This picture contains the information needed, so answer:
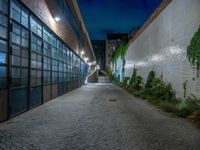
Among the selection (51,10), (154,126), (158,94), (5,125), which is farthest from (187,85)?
(51,10)

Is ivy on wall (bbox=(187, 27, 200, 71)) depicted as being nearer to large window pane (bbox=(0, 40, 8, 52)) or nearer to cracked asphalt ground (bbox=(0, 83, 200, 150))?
cracked asphalt ground (bbox=(0, 83, 200, 150))

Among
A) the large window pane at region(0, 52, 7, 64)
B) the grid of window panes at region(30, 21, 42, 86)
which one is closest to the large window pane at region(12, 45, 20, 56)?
the large window pane at region(0, 52, 7, 64)

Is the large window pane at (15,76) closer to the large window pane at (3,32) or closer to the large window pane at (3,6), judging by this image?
the large window pane at (3,32)

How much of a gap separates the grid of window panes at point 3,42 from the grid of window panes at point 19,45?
1.56ft

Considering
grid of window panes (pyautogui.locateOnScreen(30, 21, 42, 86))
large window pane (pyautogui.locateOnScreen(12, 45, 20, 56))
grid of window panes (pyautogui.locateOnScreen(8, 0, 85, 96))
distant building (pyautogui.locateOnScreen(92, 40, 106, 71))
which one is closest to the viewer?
grid of window panes (pyautogui.locateOnScreen(8, 0, 85, 96))

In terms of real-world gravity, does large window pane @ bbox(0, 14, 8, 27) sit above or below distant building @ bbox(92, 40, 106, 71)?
below

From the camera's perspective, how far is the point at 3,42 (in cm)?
718

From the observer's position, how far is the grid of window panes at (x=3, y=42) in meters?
7.05

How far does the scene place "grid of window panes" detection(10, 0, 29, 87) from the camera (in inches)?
316

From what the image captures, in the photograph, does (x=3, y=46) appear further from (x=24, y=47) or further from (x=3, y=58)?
(x=24, y=47)

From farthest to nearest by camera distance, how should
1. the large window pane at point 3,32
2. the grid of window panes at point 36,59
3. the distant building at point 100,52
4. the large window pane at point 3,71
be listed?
the distant building at point 100,52, the grid of window panes at point 36,59, the large window pane at point 3,71, the large window pane at point 3,32

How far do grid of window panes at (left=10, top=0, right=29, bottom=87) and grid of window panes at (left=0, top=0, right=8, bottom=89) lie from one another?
1.56ft

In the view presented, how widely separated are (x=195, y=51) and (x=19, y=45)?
19.7 ft

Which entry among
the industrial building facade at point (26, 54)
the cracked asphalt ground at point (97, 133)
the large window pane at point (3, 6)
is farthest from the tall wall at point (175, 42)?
Answer: the large window pane at point (3, 6)
